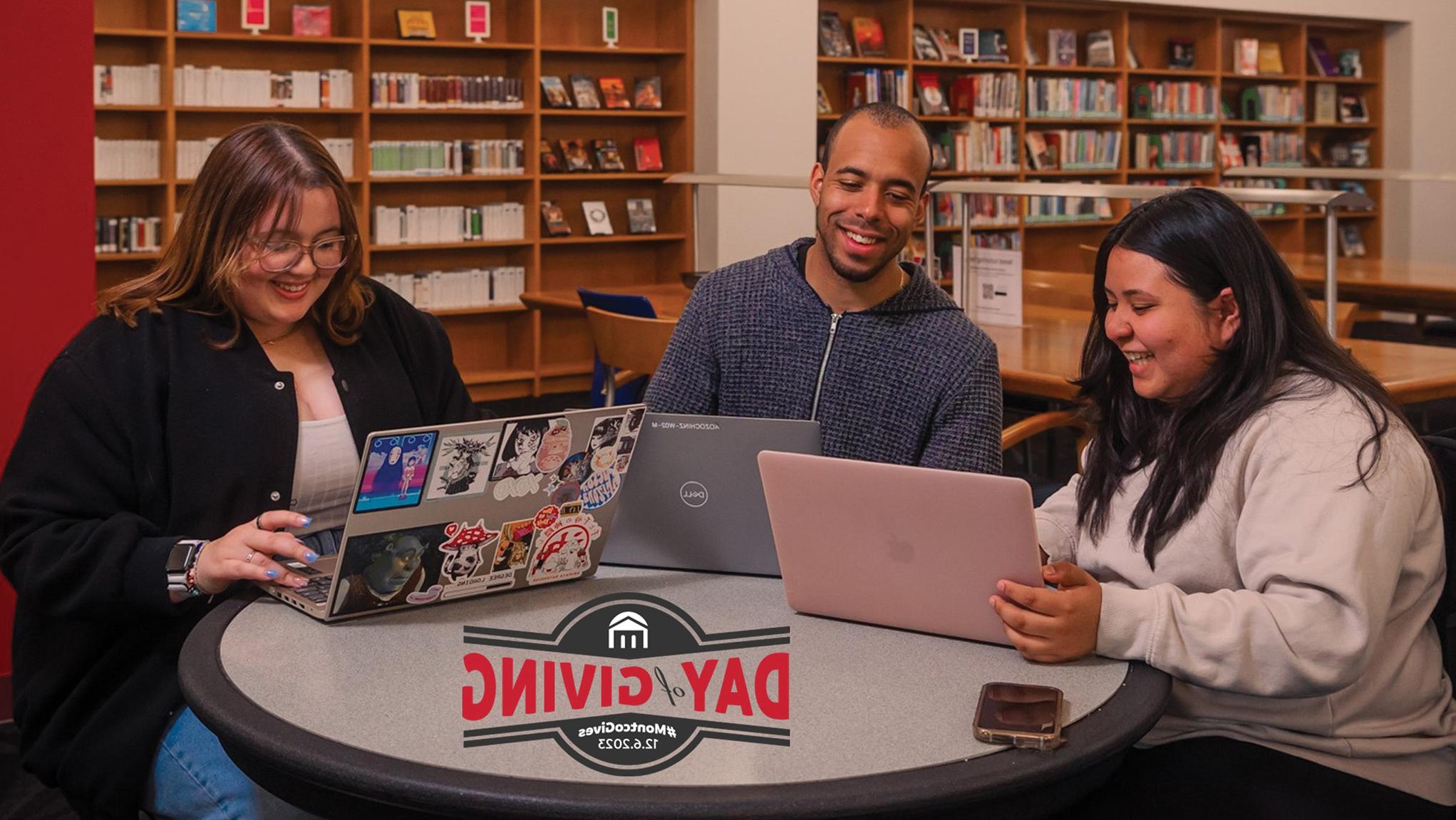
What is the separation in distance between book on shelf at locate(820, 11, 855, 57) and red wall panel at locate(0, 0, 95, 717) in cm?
524

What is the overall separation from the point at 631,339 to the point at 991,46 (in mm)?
4922

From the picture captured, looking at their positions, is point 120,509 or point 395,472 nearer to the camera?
point 395,472

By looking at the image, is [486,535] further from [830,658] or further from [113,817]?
[113,817]

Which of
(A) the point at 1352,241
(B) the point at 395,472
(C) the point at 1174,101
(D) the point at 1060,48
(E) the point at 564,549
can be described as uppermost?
(D) the point at 1060,48

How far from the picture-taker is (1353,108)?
32.0 ft

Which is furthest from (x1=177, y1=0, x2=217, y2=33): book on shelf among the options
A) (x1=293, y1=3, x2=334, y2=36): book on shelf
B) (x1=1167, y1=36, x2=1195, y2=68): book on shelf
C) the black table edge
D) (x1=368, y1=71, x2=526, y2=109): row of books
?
(x1=1167, y1=36, x2=1195, y2=68): book on shelf

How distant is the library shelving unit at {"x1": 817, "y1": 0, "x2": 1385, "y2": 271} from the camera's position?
25.8 ft

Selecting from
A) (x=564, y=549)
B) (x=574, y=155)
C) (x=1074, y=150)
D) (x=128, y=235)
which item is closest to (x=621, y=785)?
(x=564, y=549)

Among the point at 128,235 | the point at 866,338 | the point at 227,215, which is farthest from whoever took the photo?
the point at 128,235

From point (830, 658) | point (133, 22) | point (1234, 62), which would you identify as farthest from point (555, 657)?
point (1234, 62)

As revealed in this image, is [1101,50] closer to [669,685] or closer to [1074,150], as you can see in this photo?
[1074,150]

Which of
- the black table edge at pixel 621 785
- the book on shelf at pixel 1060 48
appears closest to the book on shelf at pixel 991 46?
the book on shelf at pixel 1060 48

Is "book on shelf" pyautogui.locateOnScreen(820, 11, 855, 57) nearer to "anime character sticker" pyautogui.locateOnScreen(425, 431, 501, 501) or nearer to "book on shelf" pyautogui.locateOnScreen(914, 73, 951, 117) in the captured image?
"book on shelf" pyautogui.locateOnScreen(914, 73, 951, 117)

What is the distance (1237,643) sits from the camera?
4.55 ft
